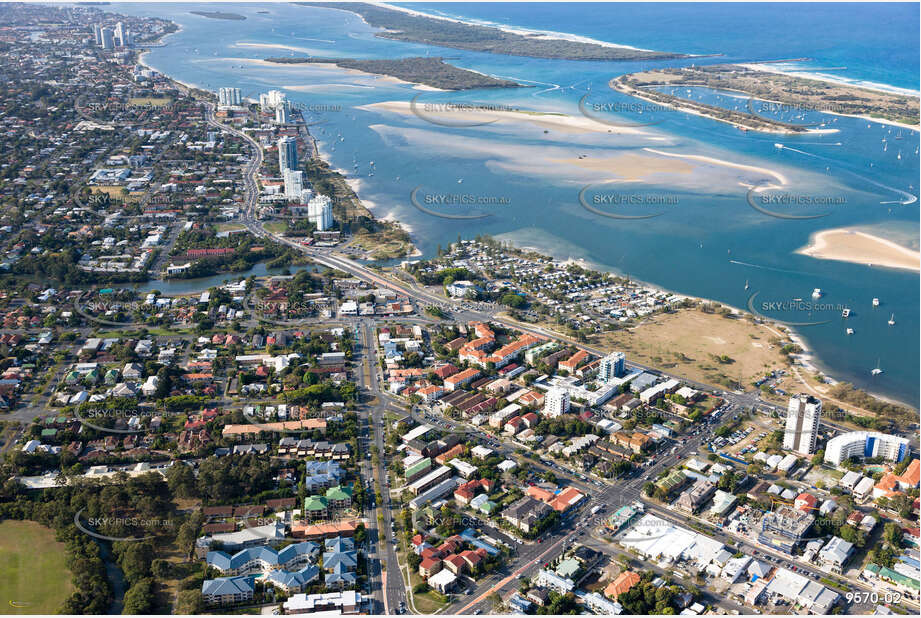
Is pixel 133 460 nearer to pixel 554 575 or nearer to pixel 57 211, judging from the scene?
pixel 554 575

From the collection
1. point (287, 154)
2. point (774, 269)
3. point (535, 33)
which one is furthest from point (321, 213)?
point (535, 33)

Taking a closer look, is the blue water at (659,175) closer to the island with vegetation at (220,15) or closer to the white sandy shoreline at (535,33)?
the white sandy shoreline at (535,33)

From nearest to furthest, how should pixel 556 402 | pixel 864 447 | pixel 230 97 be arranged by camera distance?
pixel 864 447 → pixel 556 402 → pixel 230 97

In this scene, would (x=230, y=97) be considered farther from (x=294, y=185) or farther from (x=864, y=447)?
(x=864, y=447)

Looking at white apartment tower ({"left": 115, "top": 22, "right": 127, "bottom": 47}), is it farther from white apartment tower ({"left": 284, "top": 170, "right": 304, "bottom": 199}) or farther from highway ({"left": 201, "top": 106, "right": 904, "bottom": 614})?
highway ({"left": 201, "top": 106, "right": 904, "bottom": 614})

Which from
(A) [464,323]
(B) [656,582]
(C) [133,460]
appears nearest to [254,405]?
(C) [133,460]

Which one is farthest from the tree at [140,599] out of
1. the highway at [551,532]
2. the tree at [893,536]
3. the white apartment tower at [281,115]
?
the white apartment tower at [281,115]

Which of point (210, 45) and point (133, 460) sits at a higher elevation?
point (210, 45)
